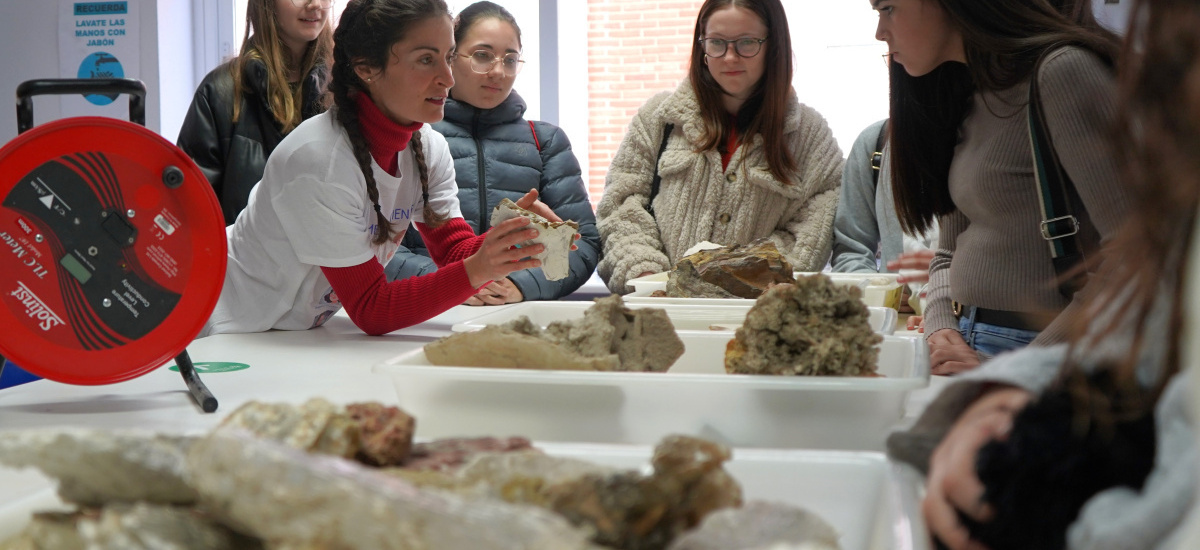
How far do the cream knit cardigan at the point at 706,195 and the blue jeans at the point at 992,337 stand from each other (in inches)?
47.0

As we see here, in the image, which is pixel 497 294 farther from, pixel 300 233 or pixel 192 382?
pixel 192 382

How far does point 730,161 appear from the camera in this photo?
3.10 m

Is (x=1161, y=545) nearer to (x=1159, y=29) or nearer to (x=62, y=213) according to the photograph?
(x=1159, y=29)

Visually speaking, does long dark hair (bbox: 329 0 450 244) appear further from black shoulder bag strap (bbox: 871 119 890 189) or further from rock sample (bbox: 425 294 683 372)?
black shoulder bag strap (bbox: 871 119 890 189)

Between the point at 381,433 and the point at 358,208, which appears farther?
the point at 358,208

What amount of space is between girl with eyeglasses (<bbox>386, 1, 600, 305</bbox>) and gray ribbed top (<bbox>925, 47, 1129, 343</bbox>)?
1.63 metres

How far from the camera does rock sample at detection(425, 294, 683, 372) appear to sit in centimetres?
100

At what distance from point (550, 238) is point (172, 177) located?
0.92 m

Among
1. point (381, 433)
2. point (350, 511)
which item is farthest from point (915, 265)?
point (350, 511)

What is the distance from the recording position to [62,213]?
3.72ft

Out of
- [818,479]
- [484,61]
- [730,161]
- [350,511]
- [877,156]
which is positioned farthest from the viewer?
[484,61]

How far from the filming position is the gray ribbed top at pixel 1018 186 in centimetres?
143

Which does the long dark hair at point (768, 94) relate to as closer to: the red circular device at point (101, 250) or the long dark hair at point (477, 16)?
the long dark hair at point (477, 16)

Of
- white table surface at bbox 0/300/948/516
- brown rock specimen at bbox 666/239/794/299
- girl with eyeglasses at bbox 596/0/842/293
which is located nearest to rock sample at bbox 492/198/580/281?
brown rock specimen at bbox 666/239/794/299
